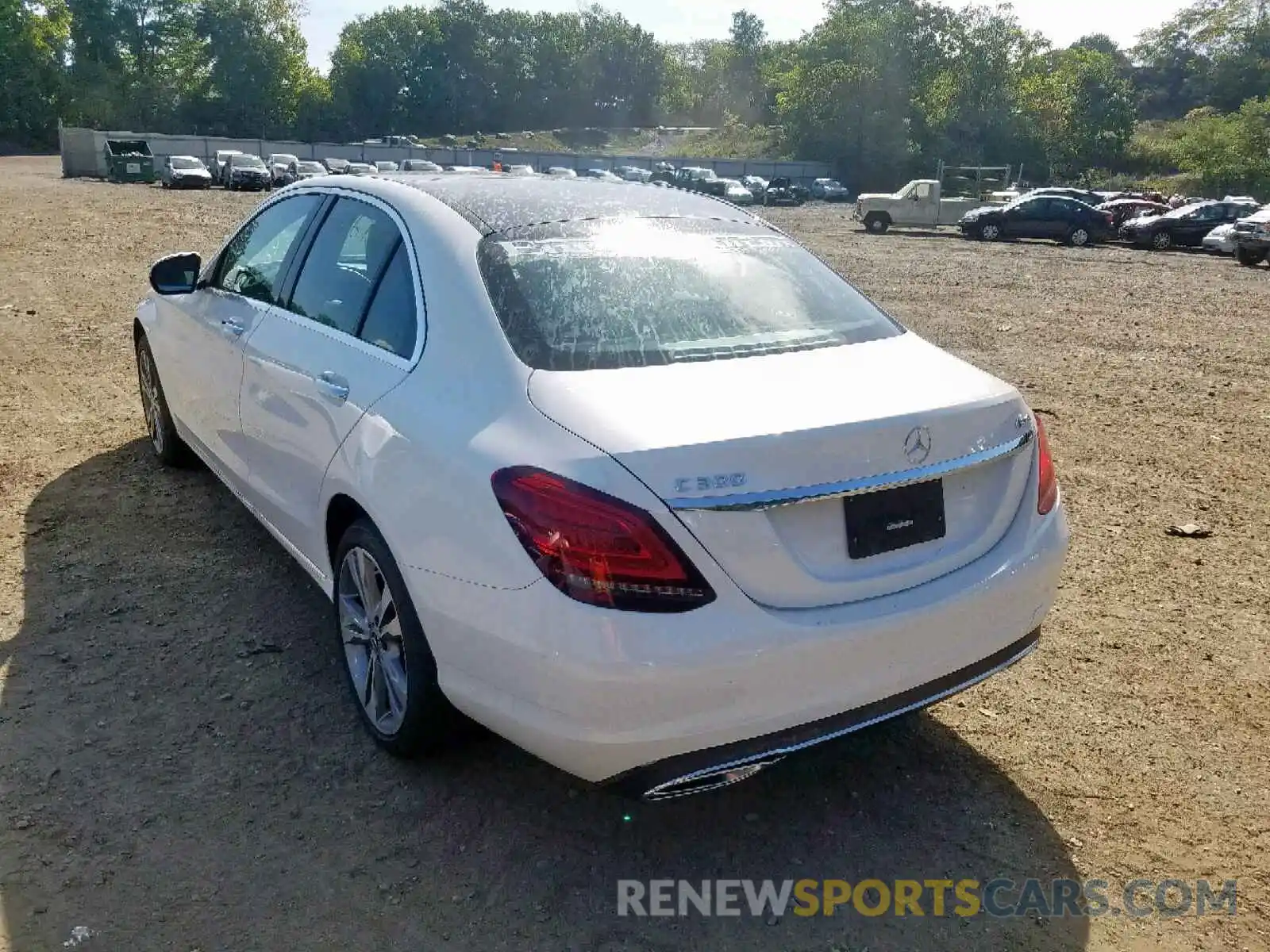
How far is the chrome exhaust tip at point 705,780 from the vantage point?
94.1 inches

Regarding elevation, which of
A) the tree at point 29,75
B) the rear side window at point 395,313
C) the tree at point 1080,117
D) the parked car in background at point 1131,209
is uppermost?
the tree at point 29,75

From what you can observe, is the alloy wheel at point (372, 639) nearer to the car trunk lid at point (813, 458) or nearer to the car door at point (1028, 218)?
the car trunk lid at point (813, 458)

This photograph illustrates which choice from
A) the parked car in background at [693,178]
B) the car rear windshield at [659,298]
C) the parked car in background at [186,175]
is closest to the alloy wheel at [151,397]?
the car rear windshield at [659,298]

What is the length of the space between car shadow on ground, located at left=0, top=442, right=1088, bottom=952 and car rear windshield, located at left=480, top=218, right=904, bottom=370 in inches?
47.1

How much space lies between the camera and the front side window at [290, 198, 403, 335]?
3363 mm

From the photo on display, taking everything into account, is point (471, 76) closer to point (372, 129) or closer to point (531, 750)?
point (372, 129)

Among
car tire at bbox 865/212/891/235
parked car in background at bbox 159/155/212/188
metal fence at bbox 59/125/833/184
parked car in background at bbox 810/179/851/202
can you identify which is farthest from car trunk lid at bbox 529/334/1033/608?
parked car in background at bbox 810/179/851/202

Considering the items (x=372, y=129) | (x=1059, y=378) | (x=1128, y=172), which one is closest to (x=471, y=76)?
(x=372, y=129)

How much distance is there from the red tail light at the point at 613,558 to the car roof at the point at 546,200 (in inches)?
49.1

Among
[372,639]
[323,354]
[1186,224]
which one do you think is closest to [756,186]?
[1186,224]

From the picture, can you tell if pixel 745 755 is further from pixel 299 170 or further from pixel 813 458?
pixel 299 170

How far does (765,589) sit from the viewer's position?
239 centimetres

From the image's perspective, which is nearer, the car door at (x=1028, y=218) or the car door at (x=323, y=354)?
the car door at (x=323, y=354)

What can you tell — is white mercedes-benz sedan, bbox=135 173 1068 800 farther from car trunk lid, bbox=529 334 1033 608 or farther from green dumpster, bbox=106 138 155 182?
green dumpster, bbox=106 138 155 182
